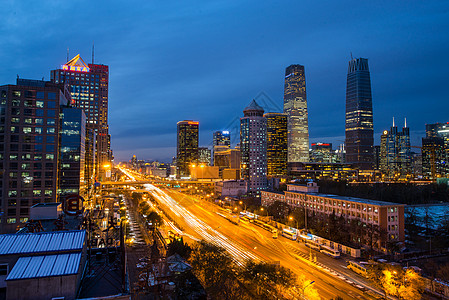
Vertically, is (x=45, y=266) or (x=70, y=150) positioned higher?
(x=70, y=150)

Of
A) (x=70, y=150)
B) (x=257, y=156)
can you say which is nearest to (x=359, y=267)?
(x=70, y=150)

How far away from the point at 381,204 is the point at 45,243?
56822mm

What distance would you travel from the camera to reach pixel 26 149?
6650 centimetres

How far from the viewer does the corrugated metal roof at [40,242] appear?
17.7 metres

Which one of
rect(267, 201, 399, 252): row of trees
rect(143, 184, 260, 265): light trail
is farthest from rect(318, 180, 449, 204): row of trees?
rect(143, 184, 260, 265): light trail

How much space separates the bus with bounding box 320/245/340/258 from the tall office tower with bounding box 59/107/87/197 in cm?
6204

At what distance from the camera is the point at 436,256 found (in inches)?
1935

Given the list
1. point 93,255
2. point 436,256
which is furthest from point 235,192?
point 93,255

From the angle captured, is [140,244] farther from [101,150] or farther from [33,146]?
[101,150]

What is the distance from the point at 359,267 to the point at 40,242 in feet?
131

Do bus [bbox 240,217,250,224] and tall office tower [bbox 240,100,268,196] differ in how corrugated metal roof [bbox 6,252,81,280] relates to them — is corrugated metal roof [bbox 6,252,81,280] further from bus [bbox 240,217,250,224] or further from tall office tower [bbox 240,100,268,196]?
tall office tower [bbox 240,100,268,196]

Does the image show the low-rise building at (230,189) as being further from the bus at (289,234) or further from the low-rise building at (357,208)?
the bus at (289,234)

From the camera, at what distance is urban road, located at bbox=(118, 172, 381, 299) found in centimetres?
3512

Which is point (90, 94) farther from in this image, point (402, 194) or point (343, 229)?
point (402, 194)
